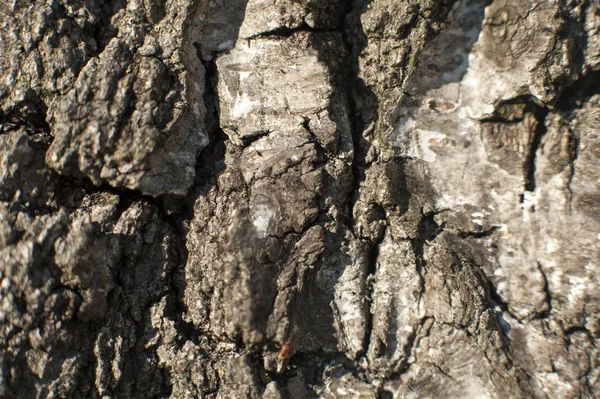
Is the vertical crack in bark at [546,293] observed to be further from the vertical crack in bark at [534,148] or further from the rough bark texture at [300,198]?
the vertical crack in bark at [534,148]

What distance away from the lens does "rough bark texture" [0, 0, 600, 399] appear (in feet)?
4.80

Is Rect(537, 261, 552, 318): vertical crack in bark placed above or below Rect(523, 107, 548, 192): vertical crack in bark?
below

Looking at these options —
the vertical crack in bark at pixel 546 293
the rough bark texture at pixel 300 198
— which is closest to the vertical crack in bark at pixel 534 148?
the rough bark texture at pixel 300 198

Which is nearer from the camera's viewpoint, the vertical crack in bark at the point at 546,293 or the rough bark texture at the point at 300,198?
the rough bark texture at the point at 300,198

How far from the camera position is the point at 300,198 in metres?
1.54

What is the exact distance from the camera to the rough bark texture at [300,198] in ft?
4.80

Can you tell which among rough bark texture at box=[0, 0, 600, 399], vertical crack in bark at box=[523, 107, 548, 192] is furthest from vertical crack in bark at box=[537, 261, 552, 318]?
vertical crack in bark at box=[523, 107, 548, 192]

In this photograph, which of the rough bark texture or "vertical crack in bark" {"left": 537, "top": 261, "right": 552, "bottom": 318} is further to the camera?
"vertical crack in bark" {"left": 537, "top": 261, "right": 552, "bottom": 318}

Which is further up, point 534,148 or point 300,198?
point 534,148

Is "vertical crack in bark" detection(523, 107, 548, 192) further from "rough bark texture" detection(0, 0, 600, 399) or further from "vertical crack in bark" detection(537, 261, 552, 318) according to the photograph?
"vertical crack in bark" detection(537, 261, 552, 318)

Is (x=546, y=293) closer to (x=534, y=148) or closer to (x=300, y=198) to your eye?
(x=534, y=148)

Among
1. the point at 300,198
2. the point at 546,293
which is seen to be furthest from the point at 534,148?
the point at 300,198

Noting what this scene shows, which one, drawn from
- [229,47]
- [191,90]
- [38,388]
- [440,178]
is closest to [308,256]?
[440,178]

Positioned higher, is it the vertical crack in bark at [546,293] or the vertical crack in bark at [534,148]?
the vertical crack in bark at [534,148]
